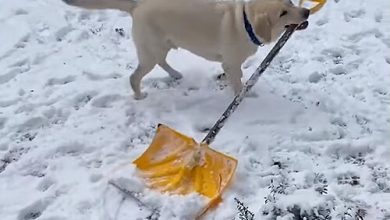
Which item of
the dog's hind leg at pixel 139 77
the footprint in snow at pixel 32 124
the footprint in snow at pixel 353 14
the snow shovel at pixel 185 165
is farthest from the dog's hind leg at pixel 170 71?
the footprint in snow at pixel 353 14

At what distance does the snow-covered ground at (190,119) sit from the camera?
378 cm

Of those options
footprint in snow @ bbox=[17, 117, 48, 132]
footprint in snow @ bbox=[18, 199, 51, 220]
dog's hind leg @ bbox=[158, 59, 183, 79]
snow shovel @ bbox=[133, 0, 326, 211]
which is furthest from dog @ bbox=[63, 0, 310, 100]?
footprint in snow @ bbox=[18, 199, 51, 220]

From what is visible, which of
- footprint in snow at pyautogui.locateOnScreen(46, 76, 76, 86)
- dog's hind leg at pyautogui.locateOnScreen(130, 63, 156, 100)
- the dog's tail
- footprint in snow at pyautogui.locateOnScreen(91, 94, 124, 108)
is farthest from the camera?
footprint in snow at pyautogui.locateOnScreen(46, 76, 76, 86)

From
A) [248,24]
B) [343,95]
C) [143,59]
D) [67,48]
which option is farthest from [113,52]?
[343,95]

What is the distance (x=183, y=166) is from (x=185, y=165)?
0.01m

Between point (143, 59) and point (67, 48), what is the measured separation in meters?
1.29

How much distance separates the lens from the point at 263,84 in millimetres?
4992

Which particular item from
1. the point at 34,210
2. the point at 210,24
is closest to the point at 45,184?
the point at 34,210

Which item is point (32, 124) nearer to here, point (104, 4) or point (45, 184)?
point (45, 184)

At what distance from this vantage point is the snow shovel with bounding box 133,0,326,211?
3.81m

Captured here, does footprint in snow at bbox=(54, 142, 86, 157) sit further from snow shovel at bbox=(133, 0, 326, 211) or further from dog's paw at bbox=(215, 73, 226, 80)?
dog's paw at bbox=(215, 73, 226, 80)

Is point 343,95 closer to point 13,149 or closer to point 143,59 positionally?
point 143,59

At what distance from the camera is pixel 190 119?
460 cm

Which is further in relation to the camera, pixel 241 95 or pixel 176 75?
pixel 176 75
